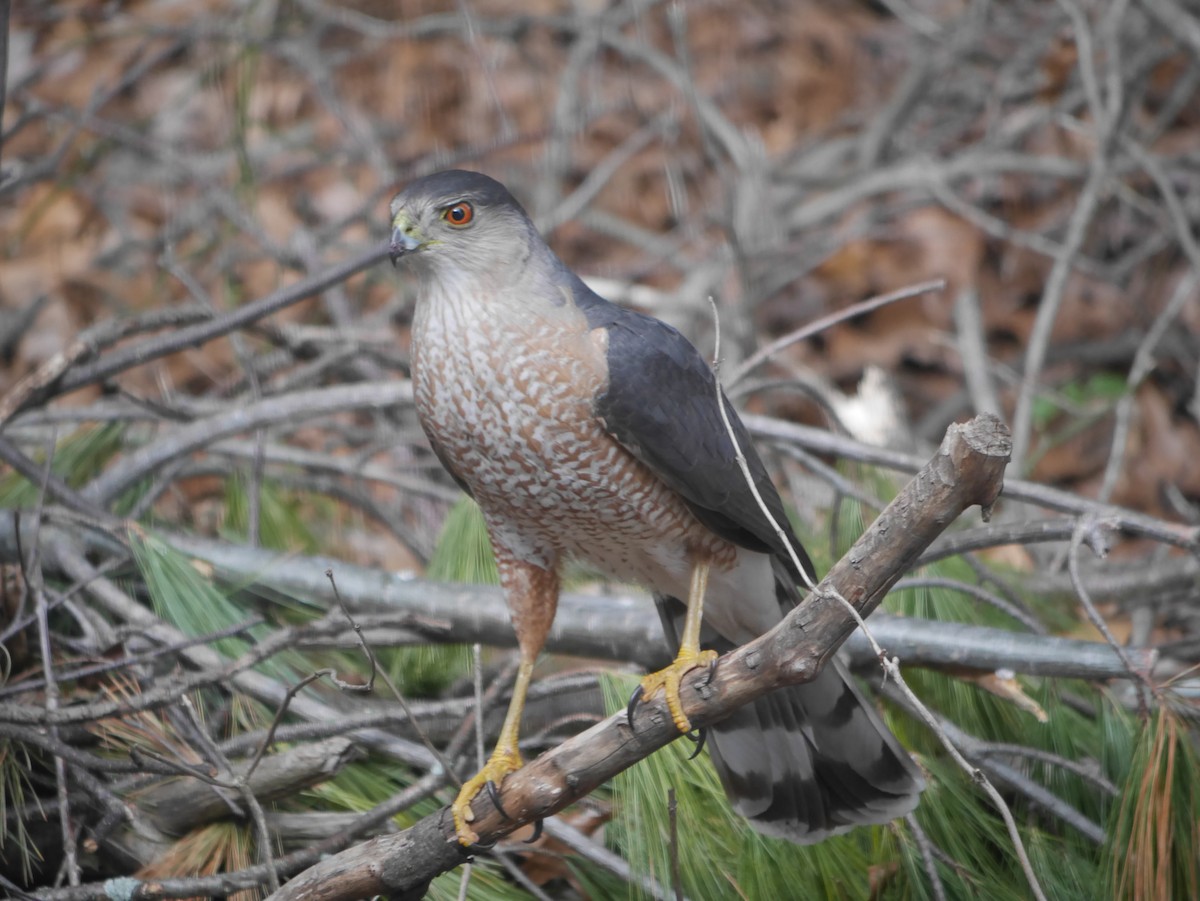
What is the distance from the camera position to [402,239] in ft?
Result: 8.50

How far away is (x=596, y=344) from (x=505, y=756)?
945 mm

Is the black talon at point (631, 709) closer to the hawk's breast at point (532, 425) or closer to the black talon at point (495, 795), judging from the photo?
the black talon at point (495, 795)

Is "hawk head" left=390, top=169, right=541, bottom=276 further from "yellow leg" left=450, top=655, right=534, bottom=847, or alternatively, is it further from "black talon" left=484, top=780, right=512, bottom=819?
"black talon" left=484, top=780, right=512, bottom=819

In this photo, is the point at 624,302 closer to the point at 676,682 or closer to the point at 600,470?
the point at 600,470

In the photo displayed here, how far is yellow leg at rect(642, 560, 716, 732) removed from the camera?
2.35 metres

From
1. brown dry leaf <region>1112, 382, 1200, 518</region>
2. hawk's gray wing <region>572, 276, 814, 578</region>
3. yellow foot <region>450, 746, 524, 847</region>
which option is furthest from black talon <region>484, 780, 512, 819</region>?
brown dry leaf <region>1112, 382, 1200, 518</region>

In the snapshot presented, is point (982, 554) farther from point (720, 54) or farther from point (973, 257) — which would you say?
point (720, 54)

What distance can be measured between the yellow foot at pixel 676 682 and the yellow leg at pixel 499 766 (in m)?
0.36

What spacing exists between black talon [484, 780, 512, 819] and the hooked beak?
3.75ft

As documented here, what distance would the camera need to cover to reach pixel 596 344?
257cm

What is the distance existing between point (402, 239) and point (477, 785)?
1.19 m

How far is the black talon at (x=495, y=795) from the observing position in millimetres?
2387

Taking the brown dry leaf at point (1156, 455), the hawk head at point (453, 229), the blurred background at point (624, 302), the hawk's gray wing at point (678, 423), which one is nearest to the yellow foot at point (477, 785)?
the blurred background at point (624, 302)

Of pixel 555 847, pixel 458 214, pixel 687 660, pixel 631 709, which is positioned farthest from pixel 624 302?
pixel 631 709
